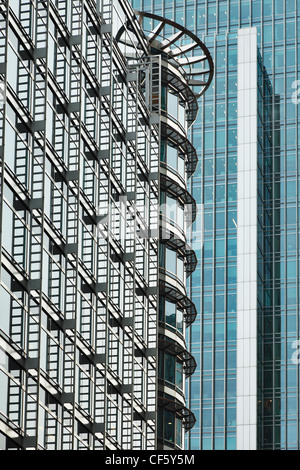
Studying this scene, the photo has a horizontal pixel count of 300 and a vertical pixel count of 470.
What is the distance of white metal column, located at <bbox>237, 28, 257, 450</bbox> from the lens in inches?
5335

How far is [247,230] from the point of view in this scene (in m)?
144

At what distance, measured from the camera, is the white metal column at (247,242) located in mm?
135500

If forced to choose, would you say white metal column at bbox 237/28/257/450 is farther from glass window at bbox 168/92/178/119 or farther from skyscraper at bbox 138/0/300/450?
glass window at bbox 168/92/178/119

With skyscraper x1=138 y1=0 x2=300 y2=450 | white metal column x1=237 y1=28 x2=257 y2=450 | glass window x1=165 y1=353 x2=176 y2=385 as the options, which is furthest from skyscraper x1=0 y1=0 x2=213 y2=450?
skyscraper x1=138 y1=0 x2=300 y2=450

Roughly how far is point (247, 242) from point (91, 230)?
86.8 metres

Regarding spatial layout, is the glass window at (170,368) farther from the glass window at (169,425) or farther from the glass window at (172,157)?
the glass window at (172,157)

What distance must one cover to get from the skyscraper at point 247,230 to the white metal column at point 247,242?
0.41 ft

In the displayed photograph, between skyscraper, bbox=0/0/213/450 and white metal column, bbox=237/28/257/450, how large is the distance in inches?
2216

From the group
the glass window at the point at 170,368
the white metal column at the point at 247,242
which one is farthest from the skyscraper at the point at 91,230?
the white metal column at the point at 247,242

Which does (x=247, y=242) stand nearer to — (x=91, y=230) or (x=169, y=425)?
(x=169, y=425)

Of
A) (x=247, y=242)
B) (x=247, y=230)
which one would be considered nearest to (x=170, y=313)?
(x=247, y=242)

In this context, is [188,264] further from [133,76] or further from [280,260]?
[280,260]

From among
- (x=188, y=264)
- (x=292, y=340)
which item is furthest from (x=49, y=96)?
(x=292, y=340)

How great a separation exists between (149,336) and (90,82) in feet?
55.3
